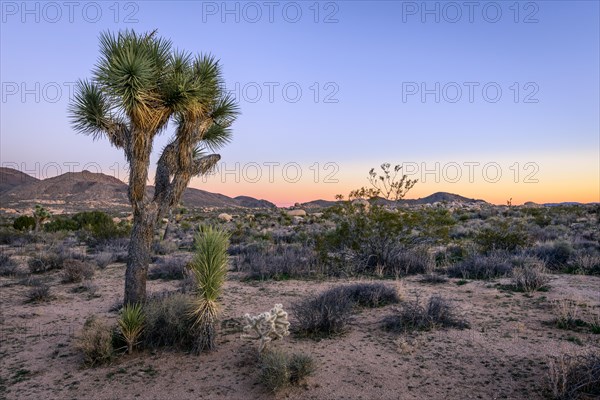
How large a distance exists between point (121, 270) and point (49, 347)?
7372 millimetres

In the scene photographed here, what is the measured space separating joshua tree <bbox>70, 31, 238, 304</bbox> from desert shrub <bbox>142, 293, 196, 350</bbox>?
908mm

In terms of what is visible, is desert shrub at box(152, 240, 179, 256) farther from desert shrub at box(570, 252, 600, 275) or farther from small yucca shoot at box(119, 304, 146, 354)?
desert shrub at box(570, 252, 600, 275)

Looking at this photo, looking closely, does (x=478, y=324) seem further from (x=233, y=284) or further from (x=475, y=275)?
(x=233, y=284)

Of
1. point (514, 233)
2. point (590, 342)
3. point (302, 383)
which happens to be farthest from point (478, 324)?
point (514, 233)

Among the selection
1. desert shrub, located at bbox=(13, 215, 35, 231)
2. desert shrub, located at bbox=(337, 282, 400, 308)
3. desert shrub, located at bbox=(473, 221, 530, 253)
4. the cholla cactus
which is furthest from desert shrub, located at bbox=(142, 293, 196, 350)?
desert shrub, located at bbox=(13, 215, 35, 231)

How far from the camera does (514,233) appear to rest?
15.0 metres

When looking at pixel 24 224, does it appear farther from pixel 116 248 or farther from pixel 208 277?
pixel 208 277

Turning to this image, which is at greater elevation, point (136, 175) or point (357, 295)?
point (136, 175)

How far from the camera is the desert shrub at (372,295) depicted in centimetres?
848

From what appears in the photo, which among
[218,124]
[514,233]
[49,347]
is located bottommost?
[49,347]

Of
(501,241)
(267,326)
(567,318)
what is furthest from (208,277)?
(501,241)

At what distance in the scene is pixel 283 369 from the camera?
509 centimetres

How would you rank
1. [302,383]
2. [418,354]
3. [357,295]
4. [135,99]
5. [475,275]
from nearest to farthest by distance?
1. [302,383]
2. [418,354]
3. [135,99]
4. [357,295]
5. [475,275]

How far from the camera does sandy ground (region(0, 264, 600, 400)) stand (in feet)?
16.7
